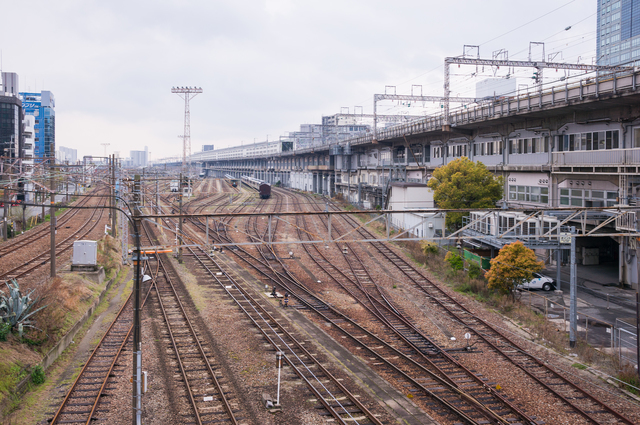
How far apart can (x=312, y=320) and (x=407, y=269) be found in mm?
8464

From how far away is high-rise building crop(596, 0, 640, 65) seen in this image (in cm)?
7819

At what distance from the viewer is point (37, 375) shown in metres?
10.1

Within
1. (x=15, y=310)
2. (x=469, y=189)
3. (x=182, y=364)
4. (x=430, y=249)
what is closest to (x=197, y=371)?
(x=182, y=364)

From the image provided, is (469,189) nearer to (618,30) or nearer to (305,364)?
(305,364)

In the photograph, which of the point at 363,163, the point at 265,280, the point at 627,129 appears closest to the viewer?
the point at 627,129

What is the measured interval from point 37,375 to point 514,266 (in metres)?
13.3

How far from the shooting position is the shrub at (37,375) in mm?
10047

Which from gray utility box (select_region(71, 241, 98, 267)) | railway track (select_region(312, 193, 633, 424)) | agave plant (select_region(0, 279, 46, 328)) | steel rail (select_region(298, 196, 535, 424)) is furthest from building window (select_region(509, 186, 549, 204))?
agave plant (select_region(0, 279, 46, 328))

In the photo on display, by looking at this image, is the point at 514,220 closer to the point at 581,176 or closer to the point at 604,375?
the point at 581,176

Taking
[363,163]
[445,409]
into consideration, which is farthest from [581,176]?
[363,163]

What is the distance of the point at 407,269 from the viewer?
72.5ft

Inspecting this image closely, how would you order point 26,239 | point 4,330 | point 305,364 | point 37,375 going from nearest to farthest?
point 37,375 → point 4,330 → point 305,364 → point 26,239

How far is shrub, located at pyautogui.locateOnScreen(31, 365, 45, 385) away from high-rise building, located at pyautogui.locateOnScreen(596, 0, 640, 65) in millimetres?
84629

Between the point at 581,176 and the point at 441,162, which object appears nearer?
the point at 581,176
